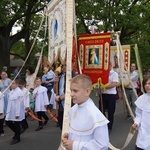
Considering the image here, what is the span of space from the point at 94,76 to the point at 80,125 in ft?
13.8

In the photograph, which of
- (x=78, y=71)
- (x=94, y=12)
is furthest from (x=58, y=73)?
(x=94, y=12)

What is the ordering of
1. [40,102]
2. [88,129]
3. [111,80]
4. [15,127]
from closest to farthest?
[88,129], [15,127], [111,80], [40,102]

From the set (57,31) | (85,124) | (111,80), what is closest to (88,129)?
(85,124)

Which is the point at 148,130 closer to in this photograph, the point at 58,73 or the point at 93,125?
the point at 93,125

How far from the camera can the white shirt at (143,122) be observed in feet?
12.5

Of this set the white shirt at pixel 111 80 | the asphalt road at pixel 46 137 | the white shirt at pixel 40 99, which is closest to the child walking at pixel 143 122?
the asphalt road at pixel 46 137

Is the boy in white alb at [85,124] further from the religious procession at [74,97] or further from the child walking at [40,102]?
the child walking at [40,102]

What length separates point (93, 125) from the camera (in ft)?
Answer: 8.48

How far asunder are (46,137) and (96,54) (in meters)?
2.11

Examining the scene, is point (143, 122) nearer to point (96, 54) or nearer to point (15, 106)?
point (96, 54)

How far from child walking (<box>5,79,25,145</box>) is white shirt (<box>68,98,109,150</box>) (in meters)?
3.84

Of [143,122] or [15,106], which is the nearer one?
[143,122]

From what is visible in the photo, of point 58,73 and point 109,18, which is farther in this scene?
point 109,18

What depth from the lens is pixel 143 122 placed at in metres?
3.91
